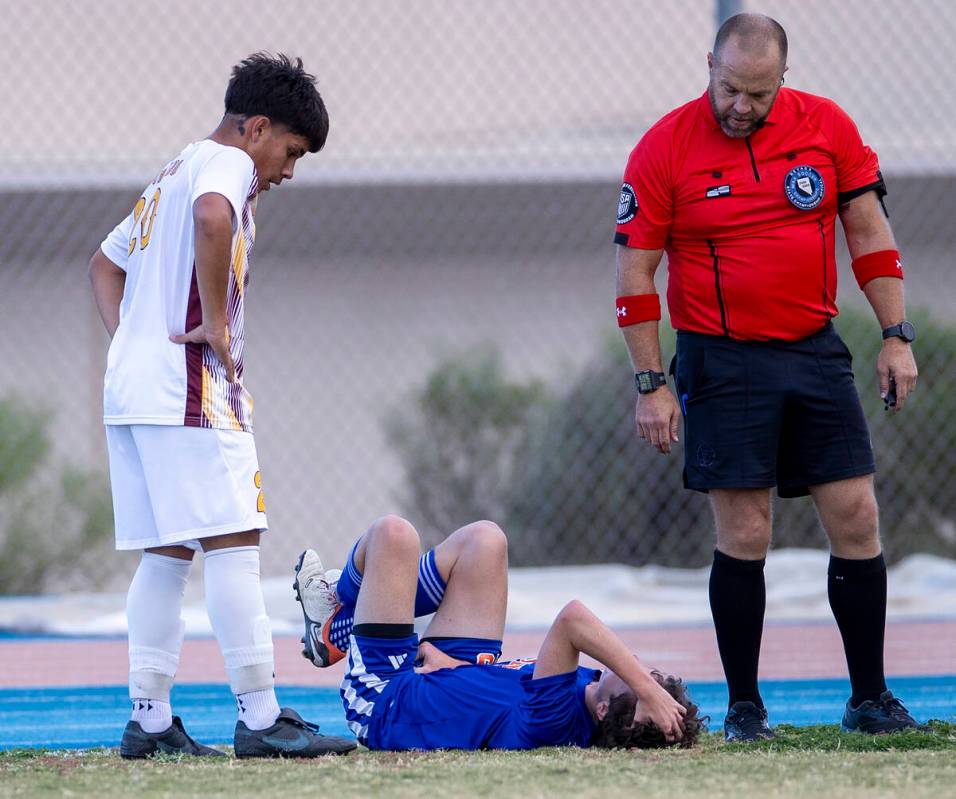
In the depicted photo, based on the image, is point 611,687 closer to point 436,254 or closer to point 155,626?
point 155,626

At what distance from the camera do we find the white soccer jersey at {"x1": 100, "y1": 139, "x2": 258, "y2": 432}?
334 cm

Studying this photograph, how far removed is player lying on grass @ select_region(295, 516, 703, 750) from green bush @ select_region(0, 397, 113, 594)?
15.5ft

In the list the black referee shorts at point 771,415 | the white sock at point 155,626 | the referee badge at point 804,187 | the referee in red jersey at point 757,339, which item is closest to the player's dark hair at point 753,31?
the referee in red jersey at point 757,339

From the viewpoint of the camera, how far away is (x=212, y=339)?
10.9ft

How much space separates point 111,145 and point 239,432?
6127mm

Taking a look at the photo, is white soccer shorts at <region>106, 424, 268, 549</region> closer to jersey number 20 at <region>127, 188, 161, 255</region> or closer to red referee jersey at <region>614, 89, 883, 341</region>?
jersey number 20 at <region>127, 188, 161, 255</region>

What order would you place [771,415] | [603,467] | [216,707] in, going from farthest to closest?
[603,467], [216,707], [771,415]

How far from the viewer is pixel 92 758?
3.46 metres

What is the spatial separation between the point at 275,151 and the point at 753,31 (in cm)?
126

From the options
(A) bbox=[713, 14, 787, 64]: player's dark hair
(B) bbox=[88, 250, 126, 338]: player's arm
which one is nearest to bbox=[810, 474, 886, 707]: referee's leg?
(A) bbox=[713, 14, 787, 64]: player's dark hair

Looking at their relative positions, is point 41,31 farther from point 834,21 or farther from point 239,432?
point 239,432

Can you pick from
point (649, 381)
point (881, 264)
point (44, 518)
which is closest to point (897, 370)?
point (881, 264)

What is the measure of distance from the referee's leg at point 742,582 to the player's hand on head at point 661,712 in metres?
0.35

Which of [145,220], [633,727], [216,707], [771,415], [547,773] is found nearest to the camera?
[547,773]
